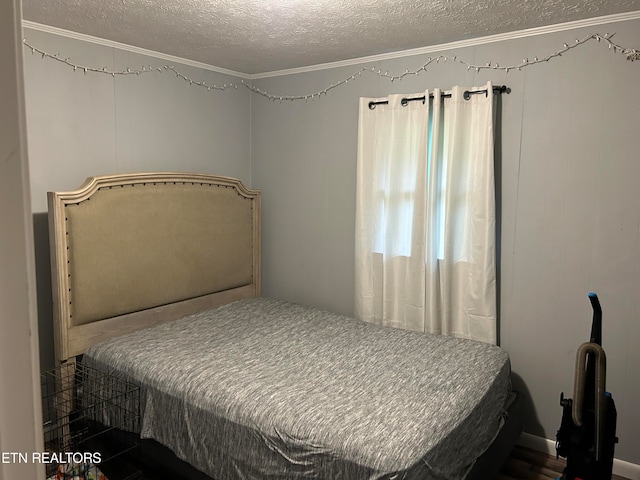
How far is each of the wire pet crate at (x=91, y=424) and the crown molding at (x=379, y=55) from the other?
193cm

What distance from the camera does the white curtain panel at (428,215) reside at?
9.78ft

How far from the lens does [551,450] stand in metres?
2.95

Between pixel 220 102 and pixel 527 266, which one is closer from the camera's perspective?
pixel 527 266

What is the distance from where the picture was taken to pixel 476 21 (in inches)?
105

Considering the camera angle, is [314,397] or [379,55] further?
[379,55]

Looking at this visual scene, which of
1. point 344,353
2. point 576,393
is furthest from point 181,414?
point 576,393

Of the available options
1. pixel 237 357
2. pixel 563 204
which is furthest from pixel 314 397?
pixel 563 204

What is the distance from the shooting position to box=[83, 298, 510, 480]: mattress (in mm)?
1880

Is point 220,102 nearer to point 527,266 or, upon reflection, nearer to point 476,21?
point 476,21

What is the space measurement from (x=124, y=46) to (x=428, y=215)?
226 centimetres

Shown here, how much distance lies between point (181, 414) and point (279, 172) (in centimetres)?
225

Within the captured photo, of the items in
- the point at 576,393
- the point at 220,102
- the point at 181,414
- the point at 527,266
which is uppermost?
the point at 220,102

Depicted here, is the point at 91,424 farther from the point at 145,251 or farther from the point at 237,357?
the point at 145,251

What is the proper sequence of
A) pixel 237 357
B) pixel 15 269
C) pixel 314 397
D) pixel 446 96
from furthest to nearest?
pixel 446 96 < pixel 237 357 < pixel 314 397 < pixel 15 269
